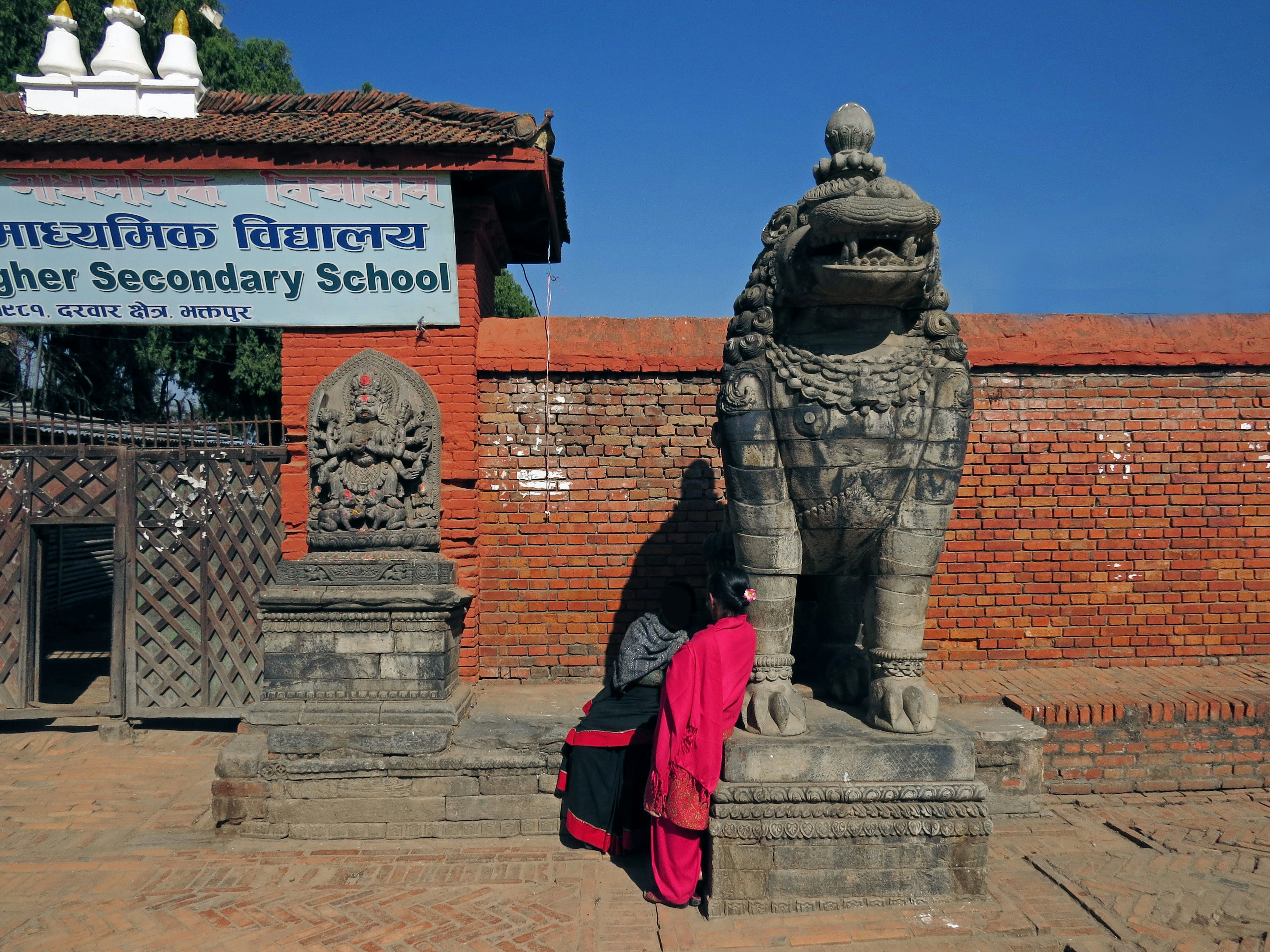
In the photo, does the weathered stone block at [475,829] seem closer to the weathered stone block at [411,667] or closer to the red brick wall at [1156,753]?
the weathered stone block at [411,667]

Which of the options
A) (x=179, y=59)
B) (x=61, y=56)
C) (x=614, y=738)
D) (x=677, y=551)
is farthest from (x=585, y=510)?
(x=61, y=56)

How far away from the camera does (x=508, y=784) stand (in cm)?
457

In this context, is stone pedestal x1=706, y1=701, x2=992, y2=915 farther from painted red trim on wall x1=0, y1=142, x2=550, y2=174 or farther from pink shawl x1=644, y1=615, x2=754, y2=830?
painted red trim on wall x1=0, y1=142, x2=550, y2=174

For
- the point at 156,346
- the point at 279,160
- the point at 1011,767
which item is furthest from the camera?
the point at 156,346

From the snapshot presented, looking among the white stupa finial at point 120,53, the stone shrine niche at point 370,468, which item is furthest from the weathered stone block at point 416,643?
the white stupa finial at point 120,53

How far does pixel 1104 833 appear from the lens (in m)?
4.47

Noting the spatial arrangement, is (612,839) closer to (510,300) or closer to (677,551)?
(677,551)

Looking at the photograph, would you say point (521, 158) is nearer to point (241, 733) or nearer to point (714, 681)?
point (714, 681)

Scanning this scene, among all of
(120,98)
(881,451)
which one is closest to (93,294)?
(120,98)

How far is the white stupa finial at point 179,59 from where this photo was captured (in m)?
6.08

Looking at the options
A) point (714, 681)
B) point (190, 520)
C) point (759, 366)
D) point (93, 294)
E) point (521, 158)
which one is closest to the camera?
point (714, 681)

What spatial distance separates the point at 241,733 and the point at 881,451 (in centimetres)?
406

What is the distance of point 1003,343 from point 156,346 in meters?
12.3

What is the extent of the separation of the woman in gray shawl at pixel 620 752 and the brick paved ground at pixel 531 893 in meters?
0.18
